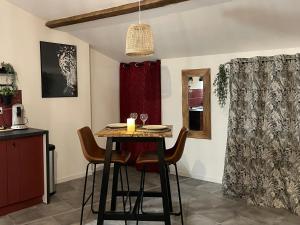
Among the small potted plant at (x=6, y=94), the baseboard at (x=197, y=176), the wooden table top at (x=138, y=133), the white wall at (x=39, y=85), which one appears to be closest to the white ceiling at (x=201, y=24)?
the white wall at (x=39, y=85)

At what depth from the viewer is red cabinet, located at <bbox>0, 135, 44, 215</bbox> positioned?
344cm

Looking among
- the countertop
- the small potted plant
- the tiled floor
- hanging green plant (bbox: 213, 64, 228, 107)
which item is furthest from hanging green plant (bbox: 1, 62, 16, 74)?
hanging green plant (bbox: 213, 64, 228, 107)

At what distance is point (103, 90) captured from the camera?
5.52 m

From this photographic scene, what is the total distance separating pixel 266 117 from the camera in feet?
12.1

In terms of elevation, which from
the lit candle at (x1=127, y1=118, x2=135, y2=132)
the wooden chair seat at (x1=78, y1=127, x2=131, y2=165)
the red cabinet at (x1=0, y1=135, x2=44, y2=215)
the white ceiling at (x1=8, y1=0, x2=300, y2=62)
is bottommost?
the red cabinet at (x1=0, y1=135, x2=44, y2=215)

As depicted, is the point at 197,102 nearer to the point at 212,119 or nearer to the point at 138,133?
the point at 212,119

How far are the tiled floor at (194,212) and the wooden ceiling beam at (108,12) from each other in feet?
7.35

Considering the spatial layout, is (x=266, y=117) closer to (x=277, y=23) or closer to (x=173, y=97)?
(x=277, y=23)

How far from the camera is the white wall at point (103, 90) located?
5.38m

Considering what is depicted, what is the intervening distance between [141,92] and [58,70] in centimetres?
140

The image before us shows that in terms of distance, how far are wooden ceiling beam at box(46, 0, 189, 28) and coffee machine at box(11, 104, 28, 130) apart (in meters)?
1.23

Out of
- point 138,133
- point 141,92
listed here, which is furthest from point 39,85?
point 138,133

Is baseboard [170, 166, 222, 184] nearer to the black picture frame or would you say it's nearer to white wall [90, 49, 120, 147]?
white wall [90, 49, 120, 147]

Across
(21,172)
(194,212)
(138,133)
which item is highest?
(138,133)
